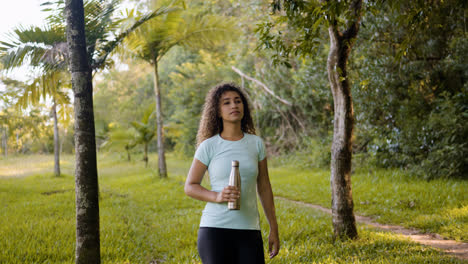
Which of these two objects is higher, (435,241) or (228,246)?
(228,246)

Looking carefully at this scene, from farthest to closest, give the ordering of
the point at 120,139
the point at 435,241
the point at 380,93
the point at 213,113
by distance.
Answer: the point at 120,139, the point at 380,93, the point at 435,241, the point at 213,113

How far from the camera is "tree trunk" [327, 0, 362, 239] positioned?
4750mm

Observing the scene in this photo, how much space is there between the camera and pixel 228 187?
200 centimetres

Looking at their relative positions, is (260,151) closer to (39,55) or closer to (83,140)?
(83,140)


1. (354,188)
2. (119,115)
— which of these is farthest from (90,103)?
(119,115)

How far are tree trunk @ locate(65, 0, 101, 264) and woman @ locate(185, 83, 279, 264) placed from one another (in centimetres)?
131

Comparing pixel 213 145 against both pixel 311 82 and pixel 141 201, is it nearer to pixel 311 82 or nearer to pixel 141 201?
pixel 141 201

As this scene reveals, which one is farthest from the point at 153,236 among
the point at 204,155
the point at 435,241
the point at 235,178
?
the point at 435,241

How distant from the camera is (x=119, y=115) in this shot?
34.4 meters

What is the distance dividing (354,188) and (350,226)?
4.80 meters

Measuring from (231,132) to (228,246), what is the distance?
0.70 m

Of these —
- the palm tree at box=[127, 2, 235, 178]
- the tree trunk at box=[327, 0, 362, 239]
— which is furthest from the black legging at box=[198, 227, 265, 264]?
the palm tree at box=[127, 2, 235, 178]

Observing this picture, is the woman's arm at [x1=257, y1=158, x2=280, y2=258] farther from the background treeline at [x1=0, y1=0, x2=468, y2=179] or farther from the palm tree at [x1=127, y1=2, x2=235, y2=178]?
the palm tree at [x1=127, y1=2, x2=235, y2=178]

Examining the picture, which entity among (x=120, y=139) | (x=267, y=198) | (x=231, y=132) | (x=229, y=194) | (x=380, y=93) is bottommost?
(x=267, y=198)
